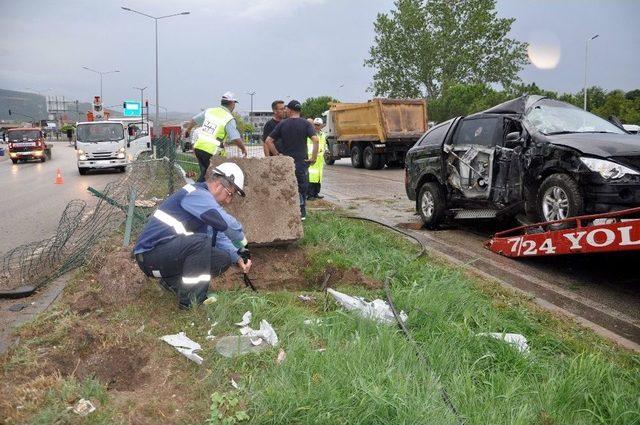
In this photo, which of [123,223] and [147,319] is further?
[123,223]

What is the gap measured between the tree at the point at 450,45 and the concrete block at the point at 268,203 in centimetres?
4711

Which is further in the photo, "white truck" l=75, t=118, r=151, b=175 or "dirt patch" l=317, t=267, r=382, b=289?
"white truck" l=75, t=118, r=151, b=175

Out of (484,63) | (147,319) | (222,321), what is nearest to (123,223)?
(147,319)

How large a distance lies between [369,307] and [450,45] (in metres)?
50.5

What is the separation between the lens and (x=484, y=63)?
50.7 m

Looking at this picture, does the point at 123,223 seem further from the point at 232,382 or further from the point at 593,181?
the point at 593,181

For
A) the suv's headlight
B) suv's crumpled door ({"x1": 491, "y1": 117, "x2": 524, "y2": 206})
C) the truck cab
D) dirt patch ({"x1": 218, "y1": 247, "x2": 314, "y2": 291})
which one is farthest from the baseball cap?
the truck cab

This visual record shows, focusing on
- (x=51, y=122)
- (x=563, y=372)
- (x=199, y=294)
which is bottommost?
(x=563, y=372)

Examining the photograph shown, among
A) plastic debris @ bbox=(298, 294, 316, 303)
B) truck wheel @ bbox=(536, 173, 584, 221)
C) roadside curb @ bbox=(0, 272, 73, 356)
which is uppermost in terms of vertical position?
truck wheel @ bbox=(536, 173, 584, 221)

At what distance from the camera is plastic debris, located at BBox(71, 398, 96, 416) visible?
105 inches

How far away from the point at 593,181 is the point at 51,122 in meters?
107

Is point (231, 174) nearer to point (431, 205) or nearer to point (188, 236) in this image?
point (188, 236)

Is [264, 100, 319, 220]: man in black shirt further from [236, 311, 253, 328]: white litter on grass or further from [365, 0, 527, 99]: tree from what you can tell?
[365, 0, 527, 99]: tree

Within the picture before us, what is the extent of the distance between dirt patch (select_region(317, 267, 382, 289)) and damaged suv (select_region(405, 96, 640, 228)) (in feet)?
7.24
